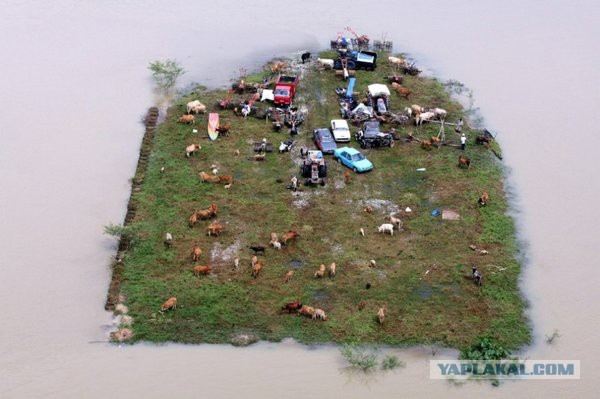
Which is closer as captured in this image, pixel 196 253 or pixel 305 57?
pixel 196 253

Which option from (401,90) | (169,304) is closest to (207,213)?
(169,304)

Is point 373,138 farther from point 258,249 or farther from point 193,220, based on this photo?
point 193,220

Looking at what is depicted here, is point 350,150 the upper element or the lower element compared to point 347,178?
upper

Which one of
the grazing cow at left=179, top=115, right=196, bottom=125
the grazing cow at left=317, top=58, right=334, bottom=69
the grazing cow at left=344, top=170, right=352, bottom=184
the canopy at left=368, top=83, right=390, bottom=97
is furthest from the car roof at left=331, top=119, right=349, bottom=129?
the grazing cow at left=179, top=115, right=196, bottom=125

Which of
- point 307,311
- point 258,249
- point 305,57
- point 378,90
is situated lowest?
point 307,311

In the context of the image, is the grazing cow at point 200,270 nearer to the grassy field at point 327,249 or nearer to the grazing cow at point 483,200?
the grassy field at point 327,249

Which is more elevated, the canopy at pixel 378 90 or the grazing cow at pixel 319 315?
the canopy at pixel 378 90

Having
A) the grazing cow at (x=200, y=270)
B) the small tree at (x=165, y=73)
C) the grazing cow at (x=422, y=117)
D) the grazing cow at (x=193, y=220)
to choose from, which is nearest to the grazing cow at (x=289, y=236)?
the grazing cow at (x=200, y=270)
